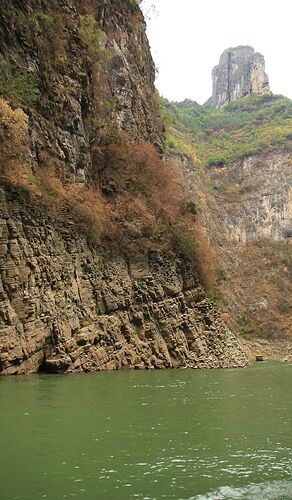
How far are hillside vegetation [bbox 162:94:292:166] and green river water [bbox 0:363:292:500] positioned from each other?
67620 mm


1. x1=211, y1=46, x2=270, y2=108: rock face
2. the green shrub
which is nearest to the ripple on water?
the green shrub

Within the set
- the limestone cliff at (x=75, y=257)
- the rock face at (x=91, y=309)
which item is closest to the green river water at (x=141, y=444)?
the rock face at (x=91, y=309)

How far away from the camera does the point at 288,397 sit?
40.8ft

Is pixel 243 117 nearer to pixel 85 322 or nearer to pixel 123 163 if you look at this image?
pixel 123 163

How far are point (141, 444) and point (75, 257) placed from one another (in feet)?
44.5

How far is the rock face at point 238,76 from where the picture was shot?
127m

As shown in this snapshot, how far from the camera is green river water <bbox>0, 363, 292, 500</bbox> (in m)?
5.12

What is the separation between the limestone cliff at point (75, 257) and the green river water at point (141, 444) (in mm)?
4492

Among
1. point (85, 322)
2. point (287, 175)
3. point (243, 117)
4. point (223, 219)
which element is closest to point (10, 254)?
point (85, 322)

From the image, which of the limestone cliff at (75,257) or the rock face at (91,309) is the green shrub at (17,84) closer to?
the limestone cliff at (75,257)

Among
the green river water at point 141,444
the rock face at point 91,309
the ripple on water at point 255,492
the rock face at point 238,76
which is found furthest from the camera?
the rock face at point 238,76

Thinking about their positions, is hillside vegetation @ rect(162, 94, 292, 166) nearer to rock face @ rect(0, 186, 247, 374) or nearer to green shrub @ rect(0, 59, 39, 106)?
rock face @ rect(0, 186, 247, 374)

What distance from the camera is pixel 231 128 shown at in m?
106

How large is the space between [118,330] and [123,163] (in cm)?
992
